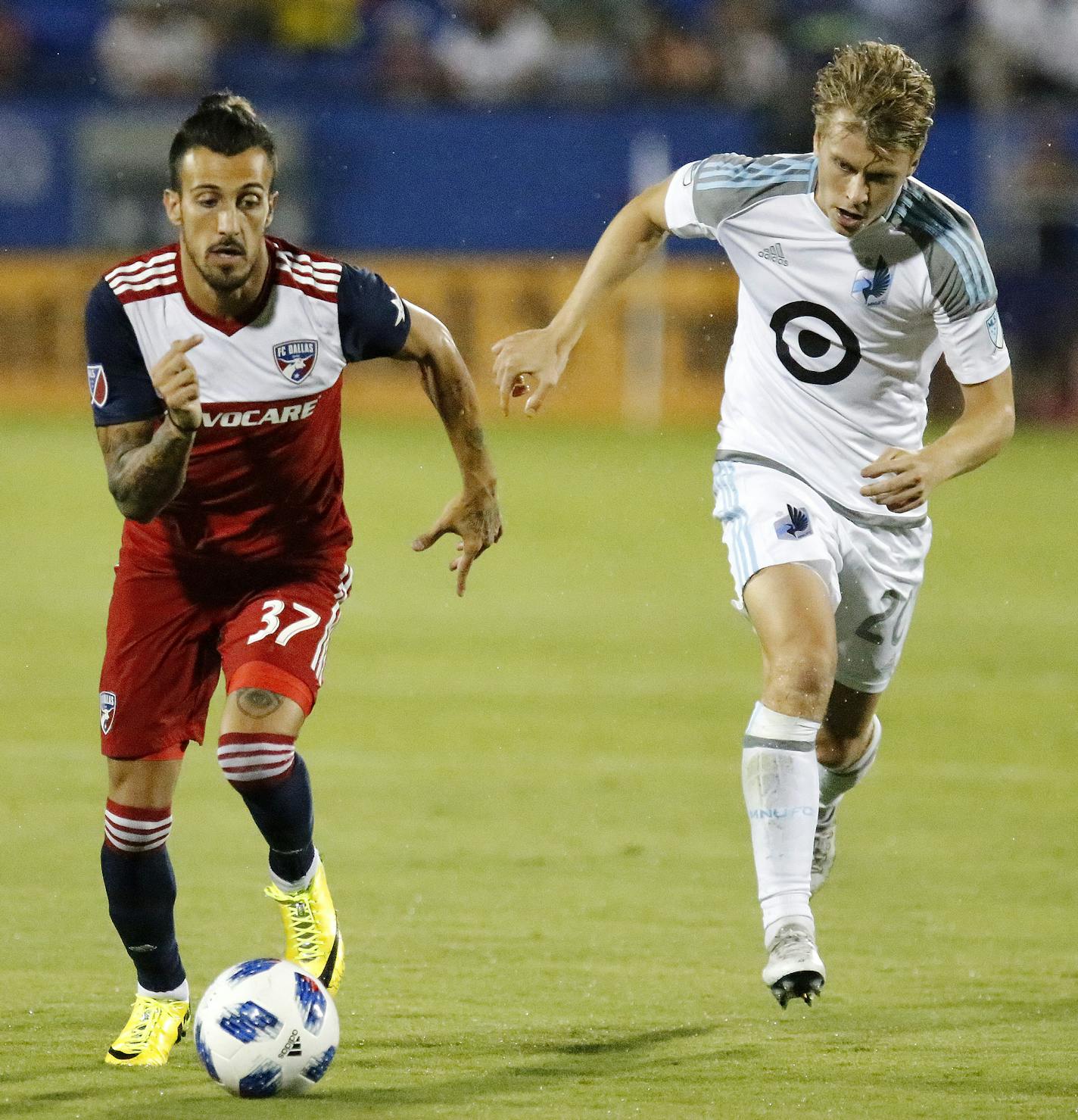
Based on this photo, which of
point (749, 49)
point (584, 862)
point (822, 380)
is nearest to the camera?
point (822, 380)

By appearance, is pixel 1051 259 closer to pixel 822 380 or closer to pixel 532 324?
pixel 532 324

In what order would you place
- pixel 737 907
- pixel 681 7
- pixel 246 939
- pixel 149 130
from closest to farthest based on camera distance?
pixel 246 939
pixel 737 907
pixel 149 130
pixel 681 7

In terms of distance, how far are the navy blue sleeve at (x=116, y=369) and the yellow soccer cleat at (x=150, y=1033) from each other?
135 centimetres

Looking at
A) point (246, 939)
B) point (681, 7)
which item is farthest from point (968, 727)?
point (681, 7)

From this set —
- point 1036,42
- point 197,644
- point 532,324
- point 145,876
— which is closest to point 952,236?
point 197,644

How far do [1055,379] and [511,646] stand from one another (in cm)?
1108

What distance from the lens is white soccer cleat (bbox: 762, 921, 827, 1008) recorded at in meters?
4.55

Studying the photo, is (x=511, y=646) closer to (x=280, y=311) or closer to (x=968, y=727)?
(x=968, y=727)

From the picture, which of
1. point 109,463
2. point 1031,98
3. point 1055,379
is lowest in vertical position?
point 1055,379

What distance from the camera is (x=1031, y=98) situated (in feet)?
73.5

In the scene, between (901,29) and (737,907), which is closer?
(737,907)

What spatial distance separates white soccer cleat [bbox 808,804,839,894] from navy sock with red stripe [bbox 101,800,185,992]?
198 centimetres

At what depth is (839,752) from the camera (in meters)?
6.12

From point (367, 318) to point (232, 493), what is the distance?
0.53 metres
